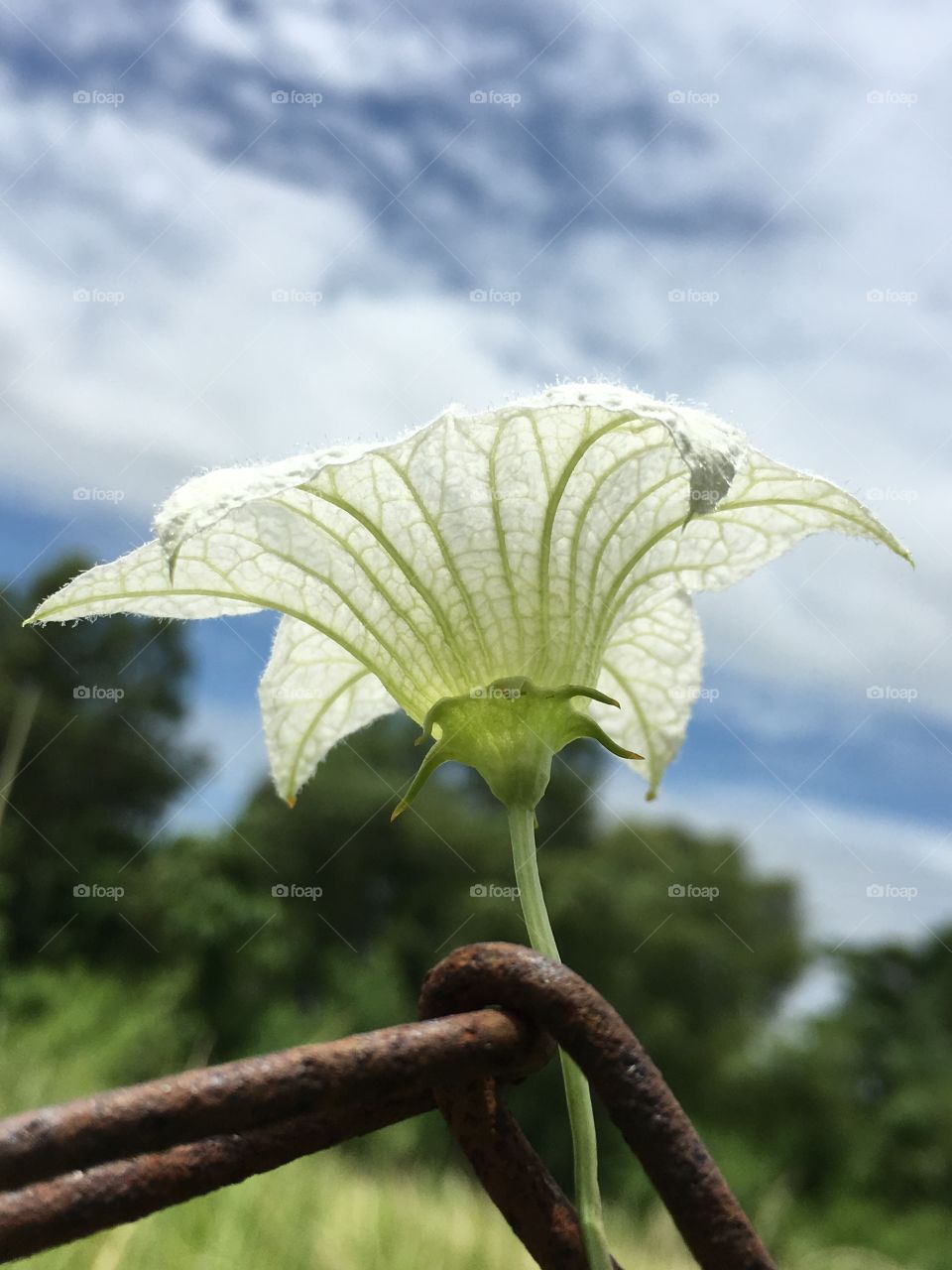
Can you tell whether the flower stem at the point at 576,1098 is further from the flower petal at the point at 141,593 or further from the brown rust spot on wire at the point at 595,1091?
the flower petal at the point at 141,593

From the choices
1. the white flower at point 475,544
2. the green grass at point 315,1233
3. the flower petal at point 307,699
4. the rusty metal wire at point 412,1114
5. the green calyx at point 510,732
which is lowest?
the green grass at point 315,1233

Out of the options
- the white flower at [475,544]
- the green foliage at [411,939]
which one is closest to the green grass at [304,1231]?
the white flower at [475,544]

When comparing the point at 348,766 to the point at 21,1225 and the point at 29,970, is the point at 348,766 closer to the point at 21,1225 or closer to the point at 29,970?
the point at 29,970

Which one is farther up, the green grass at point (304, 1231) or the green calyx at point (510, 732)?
the green calyx at point (510, 732)

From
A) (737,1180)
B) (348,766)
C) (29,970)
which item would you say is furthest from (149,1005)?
(737,1180)

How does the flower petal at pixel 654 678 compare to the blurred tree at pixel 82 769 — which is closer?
the flower petal at pixel 654 678

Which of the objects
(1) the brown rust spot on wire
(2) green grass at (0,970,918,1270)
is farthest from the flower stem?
(2) green grass at (0,970,918,1270)
